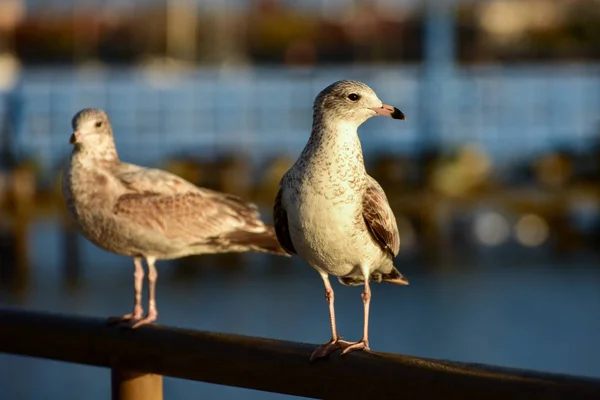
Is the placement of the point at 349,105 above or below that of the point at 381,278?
above

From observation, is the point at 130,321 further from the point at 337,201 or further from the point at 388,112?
the point at 388,112

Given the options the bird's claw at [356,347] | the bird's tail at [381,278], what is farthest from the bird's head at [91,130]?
the bird's claw at [356,347]

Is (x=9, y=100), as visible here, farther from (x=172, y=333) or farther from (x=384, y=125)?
(x=172, y=333)

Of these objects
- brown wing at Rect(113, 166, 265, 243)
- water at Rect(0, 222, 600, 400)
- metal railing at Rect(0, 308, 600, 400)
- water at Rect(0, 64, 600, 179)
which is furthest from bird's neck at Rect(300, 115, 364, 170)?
water at Rect(0, 64, 600, 179)

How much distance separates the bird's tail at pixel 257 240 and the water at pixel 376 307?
1261 centimetres

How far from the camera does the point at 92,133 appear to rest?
577 centimetres

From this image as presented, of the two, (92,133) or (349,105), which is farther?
(92,133)

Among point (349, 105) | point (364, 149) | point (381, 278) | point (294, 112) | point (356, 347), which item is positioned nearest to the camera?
point (356, 347)

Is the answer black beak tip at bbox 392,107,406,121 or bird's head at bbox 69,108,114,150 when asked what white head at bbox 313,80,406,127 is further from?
bird's head at bbox 69,108,114,150

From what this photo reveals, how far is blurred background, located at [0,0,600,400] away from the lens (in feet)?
87.1

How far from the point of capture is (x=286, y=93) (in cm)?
4744

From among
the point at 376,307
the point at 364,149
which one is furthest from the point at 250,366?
the point at 364,149

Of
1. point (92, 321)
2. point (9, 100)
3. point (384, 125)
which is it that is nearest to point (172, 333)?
point (92, 321)

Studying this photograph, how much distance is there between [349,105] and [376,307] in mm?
26485
